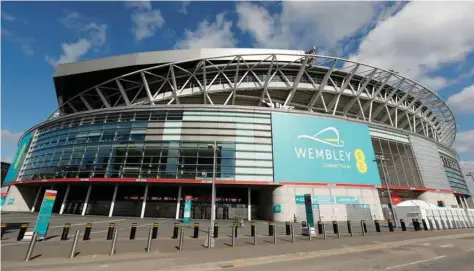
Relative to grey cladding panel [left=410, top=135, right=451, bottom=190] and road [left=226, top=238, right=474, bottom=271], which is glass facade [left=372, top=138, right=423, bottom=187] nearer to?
grey cladding panel [left=410, top=135, right=451, bottom=190]

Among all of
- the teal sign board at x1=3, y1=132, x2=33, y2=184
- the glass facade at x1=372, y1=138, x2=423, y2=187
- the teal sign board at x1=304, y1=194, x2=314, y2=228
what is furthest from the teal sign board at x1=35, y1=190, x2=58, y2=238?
the glass facade at x1=372, y1=138, x2=423, y2=187

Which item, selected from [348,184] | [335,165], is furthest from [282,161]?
[348,184]

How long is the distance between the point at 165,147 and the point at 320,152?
22.2m

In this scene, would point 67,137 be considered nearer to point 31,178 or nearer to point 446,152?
point 31,178

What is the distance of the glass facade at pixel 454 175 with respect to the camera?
44406 mm

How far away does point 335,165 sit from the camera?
104 feet

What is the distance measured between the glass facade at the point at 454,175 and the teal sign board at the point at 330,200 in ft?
94.9

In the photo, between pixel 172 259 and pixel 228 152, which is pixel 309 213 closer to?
pixel 172 259

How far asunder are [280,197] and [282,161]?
480 centimetres

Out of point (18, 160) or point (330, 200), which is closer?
point (330, 200)

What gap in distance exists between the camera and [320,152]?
104ft

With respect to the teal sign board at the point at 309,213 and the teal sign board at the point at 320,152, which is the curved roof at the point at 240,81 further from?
the teal sign board at the point at 309,213

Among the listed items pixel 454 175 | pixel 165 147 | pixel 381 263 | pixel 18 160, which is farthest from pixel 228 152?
pixel 454 175

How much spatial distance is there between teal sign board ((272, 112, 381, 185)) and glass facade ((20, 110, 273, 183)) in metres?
1.95
